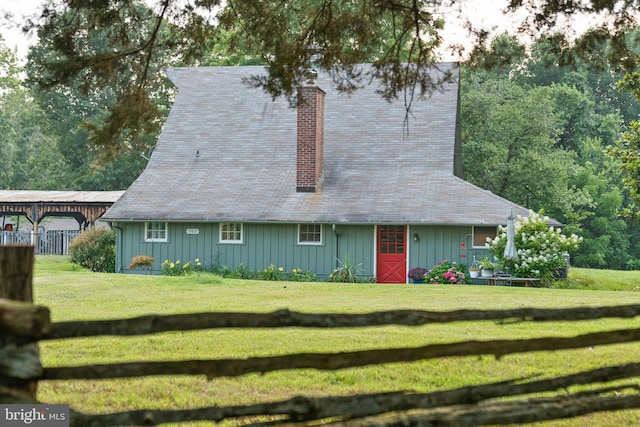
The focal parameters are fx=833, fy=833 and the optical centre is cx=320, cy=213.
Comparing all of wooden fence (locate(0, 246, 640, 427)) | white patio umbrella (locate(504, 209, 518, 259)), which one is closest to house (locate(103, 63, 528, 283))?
white patio umbrella (locate(504, 209, 518, 259))

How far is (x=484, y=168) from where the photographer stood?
121ft

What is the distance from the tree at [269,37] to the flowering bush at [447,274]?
12055 mm

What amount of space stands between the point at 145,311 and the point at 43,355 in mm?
4057

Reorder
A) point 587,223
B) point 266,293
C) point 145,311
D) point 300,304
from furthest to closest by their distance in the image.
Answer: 1. point 587,223
2. point 266,293
3. point 300,304
4. point 145,311

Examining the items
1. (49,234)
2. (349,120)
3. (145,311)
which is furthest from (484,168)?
(145,311)

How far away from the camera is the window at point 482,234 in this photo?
23656 mm

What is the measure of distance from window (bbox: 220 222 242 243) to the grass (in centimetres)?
608

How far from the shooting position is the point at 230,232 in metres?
25.1

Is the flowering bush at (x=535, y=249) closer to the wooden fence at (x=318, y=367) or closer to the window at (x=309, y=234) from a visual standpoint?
the window at (x=309, y=234)

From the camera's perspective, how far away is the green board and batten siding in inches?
935

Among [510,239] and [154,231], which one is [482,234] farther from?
[154,231]

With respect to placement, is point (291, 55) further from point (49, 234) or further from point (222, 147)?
point (49, 234)

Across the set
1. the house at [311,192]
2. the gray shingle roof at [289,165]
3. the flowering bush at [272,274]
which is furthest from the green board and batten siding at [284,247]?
the gray shingle roof at [289,165]

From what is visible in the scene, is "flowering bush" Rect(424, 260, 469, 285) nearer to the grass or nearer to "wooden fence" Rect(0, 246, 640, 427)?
the grass
